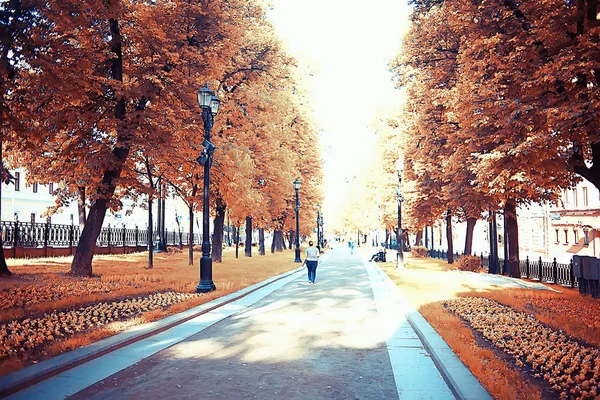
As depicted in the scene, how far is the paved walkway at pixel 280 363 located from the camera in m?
5.62

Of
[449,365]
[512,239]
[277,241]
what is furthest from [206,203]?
[277,241]

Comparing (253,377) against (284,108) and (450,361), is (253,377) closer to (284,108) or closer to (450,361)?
(450,361)

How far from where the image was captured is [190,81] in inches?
736

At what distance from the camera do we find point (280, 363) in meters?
6.91

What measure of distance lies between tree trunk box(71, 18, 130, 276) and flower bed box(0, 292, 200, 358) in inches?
229

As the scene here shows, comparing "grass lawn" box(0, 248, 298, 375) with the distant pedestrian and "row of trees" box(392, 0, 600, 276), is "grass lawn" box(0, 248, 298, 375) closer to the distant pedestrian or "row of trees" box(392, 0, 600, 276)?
the distant pedestrian

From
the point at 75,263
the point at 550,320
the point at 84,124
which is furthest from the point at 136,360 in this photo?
the point at 84,124

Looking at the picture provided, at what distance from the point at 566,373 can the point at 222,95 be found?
21.7 metres

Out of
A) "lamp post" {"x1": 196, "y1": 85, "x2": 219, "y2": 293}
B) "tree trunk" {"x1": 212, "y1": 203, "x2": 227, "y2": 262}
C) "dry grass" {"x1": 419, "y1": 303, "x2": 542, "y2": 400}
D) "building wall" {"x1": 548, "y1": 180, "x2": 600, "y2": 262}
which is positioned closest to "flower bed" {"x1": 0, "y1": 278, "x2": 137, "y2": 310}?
"lamp post" {"x1": 196, "y1": 85, "x2": 219, "y2": 293}

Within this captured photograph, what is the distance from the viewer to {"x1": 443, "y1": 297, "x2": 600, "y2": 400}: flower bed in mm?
5582

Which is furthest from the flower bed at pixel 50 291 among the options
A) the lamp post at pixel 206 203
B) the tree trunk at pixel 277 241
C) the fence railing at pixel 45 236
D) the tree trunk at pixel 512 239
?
the tree trunk at pixel 277 241

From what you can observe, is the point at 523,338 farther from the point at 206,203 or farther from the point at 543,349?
the point at 206,203

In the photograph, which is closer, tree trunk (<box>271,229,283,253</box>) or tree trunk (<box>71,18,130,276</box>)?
tree trunk (<box>71,18,130,276</box>)

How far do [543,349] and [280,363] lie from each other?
396 centimetres
